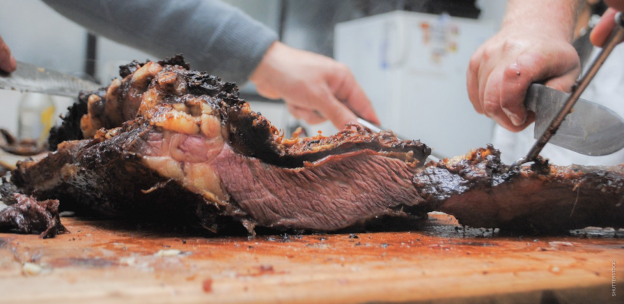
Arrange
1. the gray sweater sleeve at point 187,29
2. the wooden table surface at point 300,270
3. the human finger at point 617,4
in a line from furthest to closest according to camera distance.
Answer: the gray sweater sleeve at point 187,29 → the human finger at point 617,4 → the wooden table surface at point 300,270

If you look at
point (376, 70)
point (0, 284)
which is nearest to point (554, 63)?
point (0, 284)

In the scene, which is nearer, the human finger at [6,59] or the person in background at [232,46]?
the human finger at [6,59]

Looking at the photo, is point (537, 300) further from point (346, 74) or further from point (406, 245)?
point (346, 74)

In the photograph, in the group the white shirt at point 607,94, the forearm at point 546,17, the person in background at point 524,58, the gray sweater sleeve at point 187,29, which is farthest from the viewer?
the gray sweater sleeve at point 187,29

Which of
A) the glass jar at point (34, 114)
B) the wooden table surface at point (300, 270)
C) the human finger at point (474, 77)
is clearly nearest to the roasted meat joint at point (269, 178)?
the wooden table surface at point (300, 270)

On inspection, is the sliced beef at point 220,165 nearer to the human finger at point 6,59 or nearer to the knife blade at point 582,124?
the knife blade at point 582,124

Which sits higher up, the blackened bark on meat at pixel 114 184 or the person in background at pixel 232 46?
the person in background at pixel 232 46

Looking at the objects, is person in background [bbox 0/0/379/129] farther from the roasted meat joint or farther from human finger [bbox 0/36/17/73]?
the roasted meat joint

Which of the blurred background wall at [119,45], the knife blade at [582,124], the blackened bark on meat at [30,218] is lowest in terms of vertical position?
the blackened bark on meat at [30,218]
